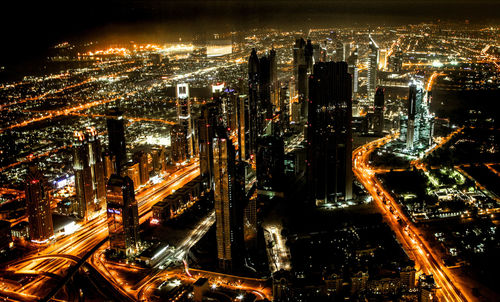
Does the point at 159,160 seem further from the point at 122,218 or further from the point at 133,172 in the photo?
the point at 122,218

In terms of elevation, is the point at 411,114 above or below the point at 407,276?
above

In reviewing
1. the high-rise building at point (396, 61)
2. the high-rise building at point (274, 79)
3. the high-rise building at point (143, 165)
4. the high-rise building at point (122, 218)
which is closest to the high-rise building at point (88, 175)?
the high-rise building at point (143, 165)

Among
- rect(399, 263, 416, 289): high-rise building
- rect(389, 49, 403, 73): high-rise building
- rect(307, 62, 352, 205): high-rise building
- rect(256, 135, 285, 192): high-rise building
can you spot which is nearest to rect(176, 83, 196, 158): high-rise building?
rect(256, 135, 285, 192): high-rise building

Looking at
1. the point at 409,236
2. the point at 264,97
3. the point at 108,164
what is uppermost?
the point at 264,97

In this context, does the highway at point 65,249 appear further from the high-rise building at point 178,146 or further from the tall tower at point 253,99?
the tall tower at point 253,99

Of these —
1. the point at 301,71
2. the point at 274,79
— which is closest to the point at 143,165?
the point at 274,79

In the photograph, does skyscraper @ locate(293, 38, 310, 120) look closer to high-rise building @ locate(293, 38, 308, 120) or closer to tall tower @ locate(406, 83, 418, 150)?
high-rise building @ locate(293, 38, 308, 120)

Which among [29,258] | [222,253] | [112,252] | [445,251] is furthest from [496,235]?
[29,258]
